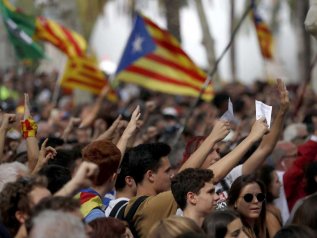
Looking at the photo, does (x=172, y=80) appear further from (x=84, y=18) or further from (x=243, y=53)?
(x=243, y=53)

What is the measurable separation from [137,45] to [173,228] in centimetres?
1006

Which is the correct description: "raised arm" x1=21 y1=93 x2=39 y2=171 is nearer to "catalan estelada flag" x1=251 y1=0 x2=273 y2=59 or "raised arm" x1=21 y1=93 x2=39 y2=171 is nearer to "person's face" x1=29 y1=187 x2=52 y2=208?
"person's face" x1=29 y1=187 x2=52 y2=208

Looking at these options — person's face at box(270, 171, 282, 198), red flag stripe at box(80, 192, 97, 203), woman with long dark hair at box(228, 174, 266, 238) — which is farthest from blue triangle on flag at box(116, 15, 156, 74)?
red flag stripe at box(80, 192, 97, 203)

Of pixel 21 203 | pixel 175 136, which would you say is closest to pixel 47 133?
pixel 175 136

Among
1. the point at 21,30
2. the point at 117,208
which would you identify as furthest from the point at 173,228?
the point at 21,30

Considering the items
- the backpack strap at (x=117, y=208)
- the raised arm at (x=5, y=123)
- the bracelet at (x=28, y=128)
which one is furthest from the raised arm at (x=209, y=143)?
the raised arm at (x=5, y=123)

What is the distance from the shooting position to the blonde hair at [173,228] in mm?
6504

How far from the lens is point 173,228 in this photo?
21.5 feet

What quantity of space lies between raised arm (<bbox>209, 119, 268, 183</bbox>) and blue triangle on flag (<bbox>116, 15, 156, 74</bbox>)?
26.3 ft

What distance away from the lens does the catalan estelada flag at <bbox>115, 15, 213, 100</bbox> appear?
645 inches

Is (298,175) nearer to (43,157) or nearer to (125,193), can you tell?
(125,193)

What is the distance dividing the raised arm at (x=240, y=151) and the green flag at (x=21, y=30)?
32.2 ft

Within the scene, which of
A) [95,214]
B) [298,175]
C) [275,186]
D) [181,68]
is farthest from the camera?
[181,68]

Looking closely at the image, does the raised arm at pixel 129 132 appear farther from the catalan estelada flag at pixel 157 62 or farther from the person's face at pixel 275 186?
the catalan estelada flag at pixel 157 62
